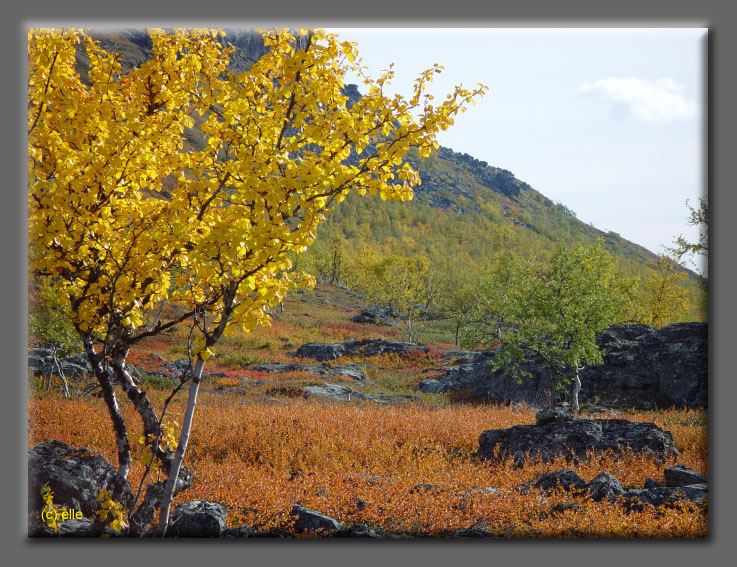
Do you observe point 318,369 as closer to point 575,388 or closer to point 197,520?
point 575,388

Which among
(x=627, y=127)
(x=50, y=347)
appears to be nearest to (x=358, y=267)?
(x=50, y=347)

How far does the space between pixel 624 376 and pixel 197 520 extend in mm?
15660

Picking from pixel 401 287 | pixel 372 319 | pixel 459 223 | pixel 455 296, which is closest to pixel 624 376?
pixel 401 287

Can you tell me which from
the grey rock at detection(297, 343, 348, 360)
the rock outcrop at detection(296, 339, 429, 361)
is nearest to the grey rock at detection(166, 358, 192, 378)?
the grey rock at detection(297, 343, 348, 360)

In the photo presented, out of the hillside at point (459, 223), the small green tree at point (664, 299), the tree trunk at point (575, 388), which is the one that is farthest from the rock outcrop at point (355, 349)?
Result: the hillside at point (459, 223)

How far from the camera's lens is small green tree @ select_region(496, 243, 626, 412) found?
1445cm

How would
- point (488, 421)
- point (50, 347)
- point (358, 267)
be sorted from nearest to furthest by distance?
point (488, 421) < point (50, 347) < point (358, 267)

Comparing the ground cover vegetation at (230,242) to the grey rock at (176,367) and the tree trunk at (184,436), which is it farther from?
the grey rock at (176,367)

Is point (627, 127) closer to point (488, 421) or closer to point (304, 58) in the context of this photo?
point (304, 58)

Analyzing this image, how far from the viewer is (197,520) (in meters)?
5.21

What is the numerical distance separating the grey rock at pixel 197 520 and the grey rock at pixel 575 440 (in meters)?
4.64

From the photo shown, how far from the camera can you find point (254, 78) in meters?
4.31

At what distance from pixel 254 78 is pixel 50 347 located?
41.3 ft
